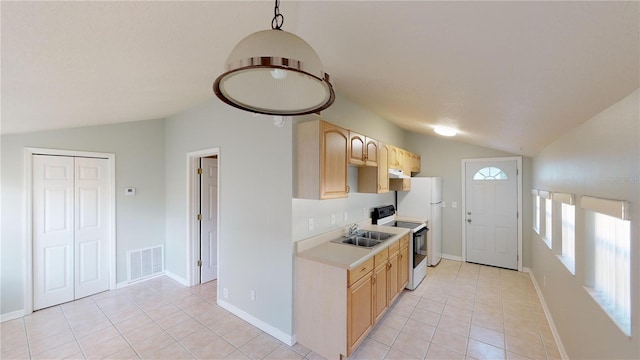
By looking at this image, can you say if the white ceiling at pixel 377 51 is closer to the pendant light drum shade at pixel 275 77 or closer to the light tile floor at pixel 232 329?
the pendant light drum shade at pixel 275 77

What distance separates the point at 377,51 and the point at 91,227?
435 cm

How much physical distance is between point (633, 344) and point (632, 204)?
65 centimetres

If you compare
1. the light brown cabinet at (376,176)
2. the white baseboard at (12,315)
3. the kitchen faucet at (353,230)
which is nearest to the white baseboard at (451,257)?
the light brown cabinet at (376,176)

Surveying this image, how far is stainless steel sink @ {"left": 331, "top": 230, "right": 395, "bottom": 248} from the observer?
3.05 meters

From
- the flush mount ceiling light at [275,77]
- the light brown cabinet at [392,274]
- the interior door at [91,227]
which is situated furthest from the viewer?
the interior door at [91,227]

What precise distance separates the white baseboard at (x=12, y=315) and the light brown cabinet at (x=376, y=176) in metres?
4.36

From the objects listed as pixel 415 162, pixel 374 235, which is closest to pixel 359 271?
pixel 374 235

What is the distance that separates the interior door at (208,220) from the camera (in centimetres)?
394

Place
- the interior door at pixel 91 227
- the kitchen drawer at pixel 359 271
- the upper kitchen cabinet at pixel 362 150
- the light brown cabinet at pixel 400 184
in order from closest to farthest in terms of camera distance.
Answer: the kitchen drawer at pixel 359 271
the upper kitchen cabinet at pixel 362 150
the interior door at pixel 91 227
the light brown cabinet at pixel 400 184

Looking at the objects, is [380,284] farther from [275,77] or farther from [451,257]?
[451,257]

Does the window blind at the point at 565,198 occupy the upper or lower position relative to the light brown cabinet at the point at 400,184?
lower

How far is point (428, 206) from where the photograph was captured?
15.3 feet

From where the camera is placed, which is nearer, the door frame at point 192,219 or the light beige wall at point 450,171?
the door frame at point 192,219

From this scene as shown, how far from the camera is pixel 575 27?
0.88 meters
